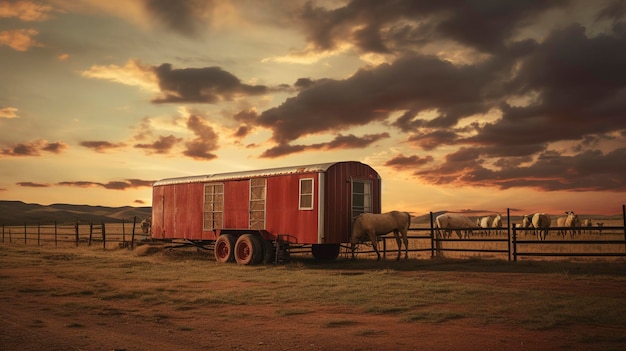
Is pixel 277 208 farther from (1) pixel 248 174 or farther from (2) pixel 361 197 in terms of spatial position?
(2) pixel 361 197

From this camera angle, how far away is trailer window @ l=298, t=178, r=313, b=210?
20.2 metres

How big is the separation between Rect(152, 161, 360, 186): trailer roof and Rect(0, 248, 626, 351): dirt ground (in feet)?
30.1

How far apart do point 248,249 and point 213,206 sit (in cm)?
369

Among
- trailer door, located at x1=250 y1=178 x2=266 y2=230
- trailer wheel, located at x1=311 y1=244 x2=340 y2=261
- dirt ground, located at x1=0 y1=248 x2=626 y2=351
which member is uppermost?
trailer door, located at x1=250 y1=178 x2=266 y2=230

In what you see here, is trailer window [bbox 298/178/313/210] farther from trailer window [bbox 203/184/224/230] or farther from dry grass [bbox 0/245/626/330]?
trailer window [bbox 203/184/224/230]

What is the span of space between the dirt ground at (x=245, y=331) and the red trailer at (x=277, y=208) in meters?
8.54

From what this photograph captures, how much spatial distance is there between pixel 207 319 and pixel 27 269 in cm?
1342

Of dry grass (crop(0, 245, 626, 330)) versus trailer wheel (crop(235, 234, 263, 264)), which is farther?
trailer wheel (crop(235, 234, 263, 264))

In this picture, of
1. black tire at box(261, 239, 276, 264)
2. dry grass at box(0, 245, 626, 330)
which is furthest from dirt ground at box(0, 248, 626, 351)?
black tire at box(261, 239, 276, 264)

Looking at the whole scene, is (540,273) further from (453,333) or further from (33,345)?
(33,345)

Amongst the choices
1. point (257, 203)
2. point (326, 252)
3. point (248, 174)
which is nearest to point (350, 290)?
point (257, 203)

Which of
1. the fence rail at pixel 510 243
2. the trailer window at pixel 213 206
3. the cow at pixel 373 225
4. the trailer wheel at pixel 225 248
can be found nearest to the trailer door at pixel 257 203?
the trailer wheel at pixel 225 248

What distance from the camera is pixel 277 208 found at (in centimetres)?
2139

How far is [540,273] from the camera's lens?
16.6 metres
